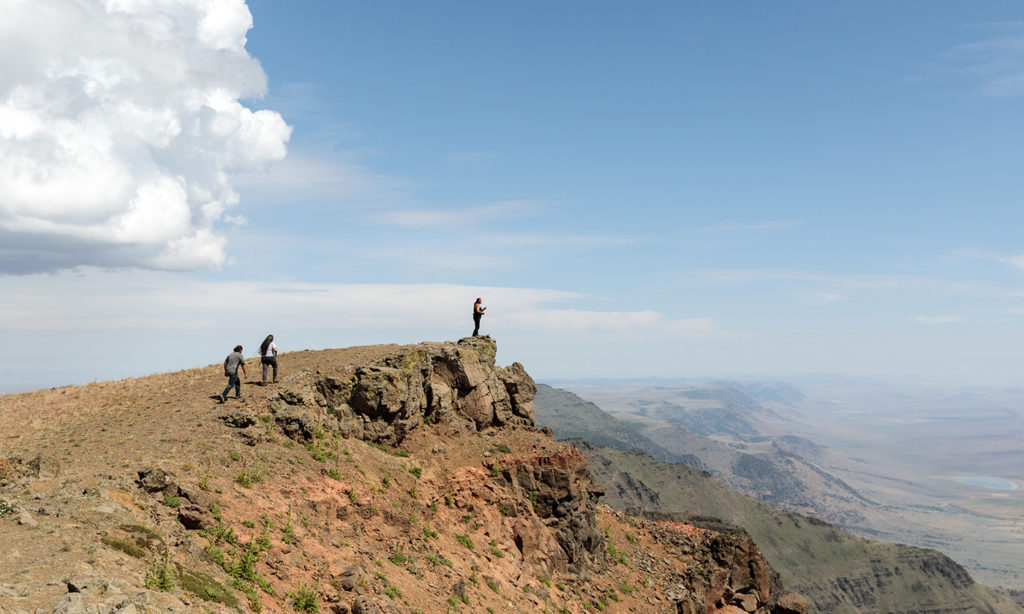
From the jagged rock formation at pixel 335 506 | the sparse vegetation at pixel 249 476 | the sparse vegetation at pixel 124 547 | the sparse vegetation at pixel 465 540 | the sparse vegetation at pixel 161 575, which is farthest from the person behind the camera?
the sparse vegetation at pixel 465 540

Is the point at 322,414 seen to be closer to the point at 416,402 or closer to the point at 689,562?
the point at 416,402

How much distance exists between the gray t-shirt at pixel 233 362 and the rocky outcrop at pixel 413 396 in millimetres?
2188

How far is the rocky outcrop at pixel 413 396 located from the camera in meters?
28.1

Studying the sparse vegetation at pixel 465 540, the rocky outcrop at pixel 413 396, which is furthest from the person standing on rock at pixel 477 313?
the sparse vegetation at pixel 465 540

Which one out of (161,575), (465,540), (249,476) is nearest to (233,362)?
(249,476)

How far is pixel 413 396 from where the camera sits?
104 ft

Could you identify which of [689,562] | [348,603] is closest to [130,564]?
[348,603]

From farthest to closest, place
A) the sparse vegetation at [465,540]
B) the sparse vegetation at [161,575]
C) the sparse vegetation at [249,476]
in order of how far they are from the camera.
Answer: the sparse vegetation at [465,540]
the sparse vegetation at [249,476]
the sparse vegetation at [161,575]

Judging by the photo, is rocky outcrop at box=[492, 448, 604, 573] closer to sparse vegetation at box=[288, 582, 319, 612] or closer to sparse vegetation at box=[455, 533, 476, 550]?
sparse vegetation at box=[455, 533, 476, 550]

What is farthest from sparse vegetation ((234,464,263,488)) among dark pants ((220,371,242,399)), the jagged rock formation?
dark pants ((220,371,242,399))

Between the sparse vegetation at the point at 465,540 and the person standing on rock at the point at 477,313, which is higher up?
the person standing on rock at the point at 477,313

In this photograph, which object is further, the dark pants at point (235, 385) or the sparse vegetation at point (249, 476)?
the dark pants at point (235, 385)

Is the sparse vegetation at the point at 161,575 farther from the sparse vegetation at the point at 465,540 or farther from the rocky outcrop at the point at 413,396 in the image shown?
the sparse vegetation at the point at 465,540

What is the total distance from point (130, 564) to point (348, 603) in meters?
6.17
